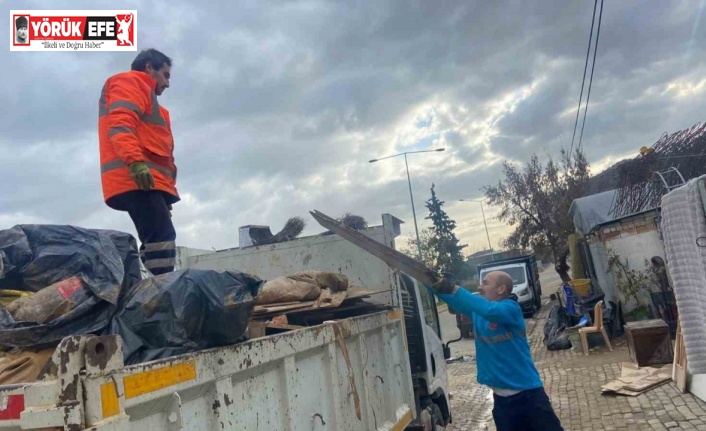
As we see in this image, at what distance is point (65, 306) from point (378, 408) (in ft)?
7.66

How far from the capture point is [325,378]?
10.3ft

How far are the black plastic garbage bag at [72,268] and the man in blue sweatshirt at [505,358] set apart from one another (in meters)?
2.06

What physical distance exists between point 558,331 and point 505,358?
8918mm

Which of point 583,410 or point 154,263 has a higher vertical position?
point 154,263

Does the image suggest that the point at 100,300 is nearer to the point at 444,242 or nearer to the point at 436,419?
the point at 436,419

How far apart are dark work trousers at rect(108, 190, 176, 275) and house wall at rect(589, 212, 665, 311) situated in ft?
32.8

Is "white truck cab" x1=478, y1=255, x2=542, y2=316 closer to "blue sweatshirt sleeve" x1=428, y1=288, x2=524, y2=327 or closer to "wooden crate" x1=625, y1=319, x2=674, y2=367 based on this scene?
"wooden crate" x1=625, y1=319, x2=674, y2=367

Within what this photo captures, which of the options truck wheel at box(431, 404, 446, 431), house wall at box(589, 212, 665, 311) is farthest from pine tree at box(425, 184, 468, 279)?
truck wheel at box(431, 404, 446, 431)

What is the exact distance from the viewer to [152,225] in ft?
11.6

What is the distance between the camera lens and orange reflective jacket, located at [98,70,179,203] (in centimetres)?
330

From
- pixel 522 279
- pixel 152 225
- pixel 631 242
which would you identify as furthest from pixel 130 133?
pixel 522 279

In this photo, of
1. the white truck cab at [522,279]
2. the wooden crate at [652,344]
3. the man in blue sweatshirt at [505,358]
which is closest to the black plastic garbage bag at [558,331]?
the wooden crate at [652,344]

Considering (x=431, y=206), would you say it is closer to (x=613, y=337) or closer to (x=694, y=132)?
(x=613, y=337)

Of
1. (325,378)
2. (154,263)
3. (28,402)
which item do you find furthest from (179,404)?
(154,263)
